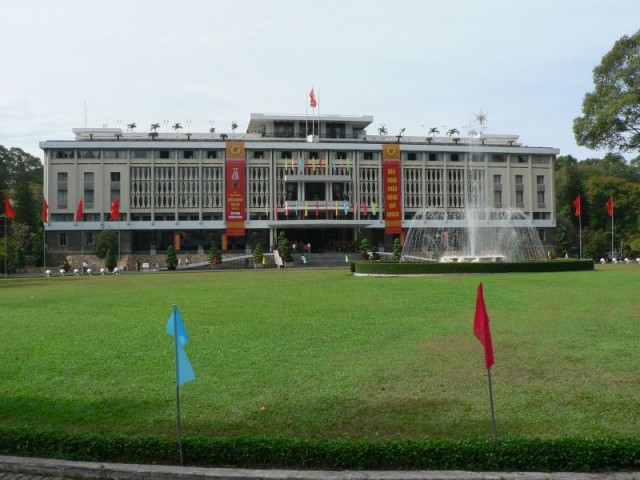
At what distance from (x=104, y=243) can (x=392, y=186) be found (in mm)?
33962

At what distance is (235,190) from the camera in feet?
234

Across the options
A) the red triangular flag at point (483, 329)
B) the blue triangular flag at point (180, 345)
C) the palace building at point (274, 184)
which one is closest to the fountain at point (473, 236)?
the palace building at point (274, 184)

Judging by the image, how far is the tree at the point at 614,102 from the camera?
27453 millimetres

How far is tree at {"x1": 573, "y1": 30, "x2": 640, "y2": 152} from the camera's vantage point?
2745cm

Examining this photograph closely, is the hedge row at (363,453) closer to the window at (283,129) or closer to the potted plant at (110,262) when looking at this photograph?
the potted plant at (110,262)

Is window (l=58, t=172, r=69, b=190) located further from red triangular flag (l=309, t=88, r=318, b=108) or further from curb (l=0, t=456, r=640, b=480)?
curb (l=0, t=456, r=640, b=480)

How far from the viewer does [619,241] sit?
6938cm

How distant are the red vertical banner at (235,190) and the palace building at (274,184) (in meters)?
0.12

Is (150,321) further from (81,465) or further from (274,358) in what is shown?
(81,465)

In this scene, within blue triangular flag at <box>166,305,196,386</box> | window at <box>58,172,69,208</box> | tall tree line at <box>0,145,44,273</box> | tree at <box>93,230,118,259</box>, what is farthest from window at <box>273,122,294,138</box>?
blue triangular flag at <box>166,305,196,386</box>

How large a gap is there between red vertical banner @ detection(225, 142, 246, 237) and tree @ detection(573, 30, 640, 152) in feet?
154

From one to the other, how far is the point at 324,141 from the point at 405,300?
58.1 m

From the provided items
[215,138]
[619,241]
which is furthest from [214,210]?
[619,241]

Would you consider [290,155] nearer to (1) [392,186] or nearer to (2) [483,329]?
(1) [392,186]
